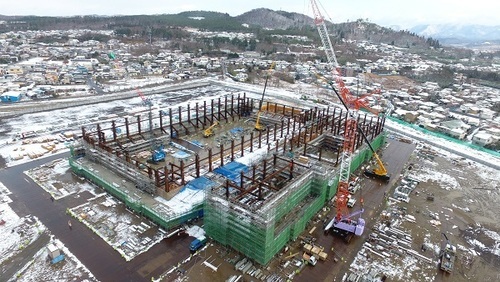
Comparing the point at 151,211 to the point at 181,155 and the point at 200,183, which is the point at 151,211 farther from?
the point at 181,155

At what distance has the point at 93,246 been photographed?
3238cm

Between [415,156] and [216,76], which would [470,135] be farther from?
[216,76]

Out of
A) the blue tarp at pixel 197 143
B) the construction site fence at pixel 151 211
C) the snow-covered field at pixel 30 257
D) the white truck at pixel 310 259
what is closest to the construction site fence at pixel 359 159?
the white truck at pixel 310 259

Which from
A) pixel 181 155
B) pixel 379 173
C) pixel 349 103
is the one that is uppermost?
pixel 349 103

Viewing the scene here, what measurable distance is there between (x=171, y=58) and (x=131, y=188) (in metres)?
111

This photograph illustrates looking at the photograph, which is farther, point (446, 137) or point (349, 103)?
point (446, 137)

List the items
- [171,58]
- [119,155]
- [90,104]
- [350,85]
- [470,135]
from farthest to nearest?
[171,58], [350,85], [90,104], [470,135], [119,155]

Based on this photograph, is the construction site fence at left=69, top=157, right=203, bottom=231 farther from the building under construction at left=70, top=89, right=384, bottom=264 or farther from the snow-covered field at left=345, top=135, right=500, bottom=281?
the snow-covered field at left=345, top=135, right=500, bottom=281

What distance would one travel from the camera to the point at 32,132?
60281 millimetres

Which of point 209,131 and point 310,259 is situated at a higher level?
point 209,131

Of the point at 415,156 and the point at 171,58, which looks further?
the point at 171,58

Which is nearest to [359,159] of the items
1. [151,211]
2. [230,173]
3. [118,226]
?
[230,173]

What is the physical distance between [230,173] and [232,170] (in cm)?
105

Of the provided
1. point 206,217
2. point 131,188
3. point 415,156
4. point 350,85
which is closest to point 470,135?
point 415,156
